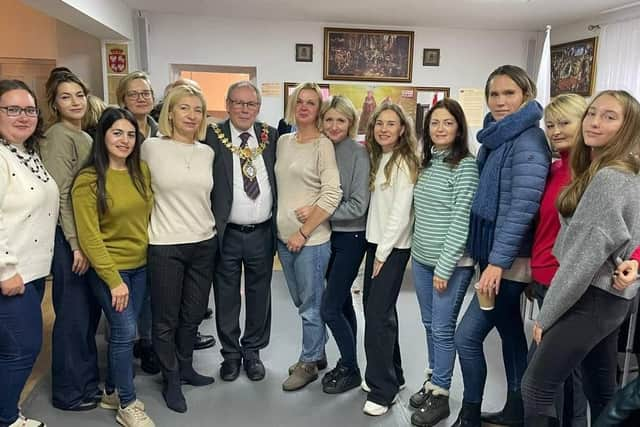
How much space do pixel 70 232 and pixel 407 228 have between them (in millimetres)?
1459

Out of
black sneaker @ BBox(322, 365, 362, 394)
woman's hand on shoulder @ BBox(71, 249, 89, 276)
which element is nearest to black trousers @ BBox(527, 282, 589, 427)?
black sneaker @ BBox(322, 365, 362, 394)

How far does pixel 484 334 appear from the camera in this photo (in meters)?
1.95

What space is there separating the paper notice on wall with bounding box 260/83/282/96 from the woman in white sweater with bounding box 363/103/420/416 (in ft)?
11.8

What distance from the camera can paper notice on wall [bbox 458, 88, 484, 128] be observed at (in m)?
5.84

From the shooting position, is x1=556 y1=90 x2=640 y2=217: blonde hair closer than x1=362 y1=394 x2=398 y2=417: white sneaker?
Yes

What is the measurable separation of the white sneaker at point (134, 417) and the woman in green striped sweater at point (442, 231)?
1191 mm

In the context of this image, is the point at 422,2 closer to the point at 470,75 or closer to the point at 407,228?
the point at 470,75

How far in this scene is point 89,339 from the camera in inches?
89.9

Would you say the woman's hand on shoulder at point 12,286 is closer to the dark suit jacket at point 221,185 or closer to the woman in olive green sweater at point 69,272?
the woman in olive green sweater at point 69,272

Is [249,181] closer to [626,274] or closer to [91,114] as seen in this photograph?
[91,114]

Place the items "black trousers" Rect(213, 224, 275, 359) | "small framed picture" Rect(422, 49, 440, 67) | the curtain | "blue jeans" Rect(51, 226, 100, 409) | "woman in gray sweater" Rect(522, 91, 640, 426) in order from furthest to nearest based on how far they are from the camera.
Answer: "small framed picture" Rect(422, 49, 440, 67)
the curtain
"black trousers" Rect(213, 224, 275, 359)
"blue jeans" Rect(51, 226, 100, 409)
"woman in gray sweater" Rect(522, 91, 640, 426)

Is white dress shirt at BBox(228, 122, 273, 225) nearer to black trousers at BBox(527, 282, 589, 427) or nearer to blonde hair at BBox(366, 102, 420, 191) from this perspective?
blonde hair at BBox(366, 102, 420, 191)

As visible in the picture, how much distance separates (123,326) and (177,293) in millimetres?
267

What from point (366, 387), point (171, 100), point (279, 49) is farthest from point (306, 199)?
point (279, 49)
